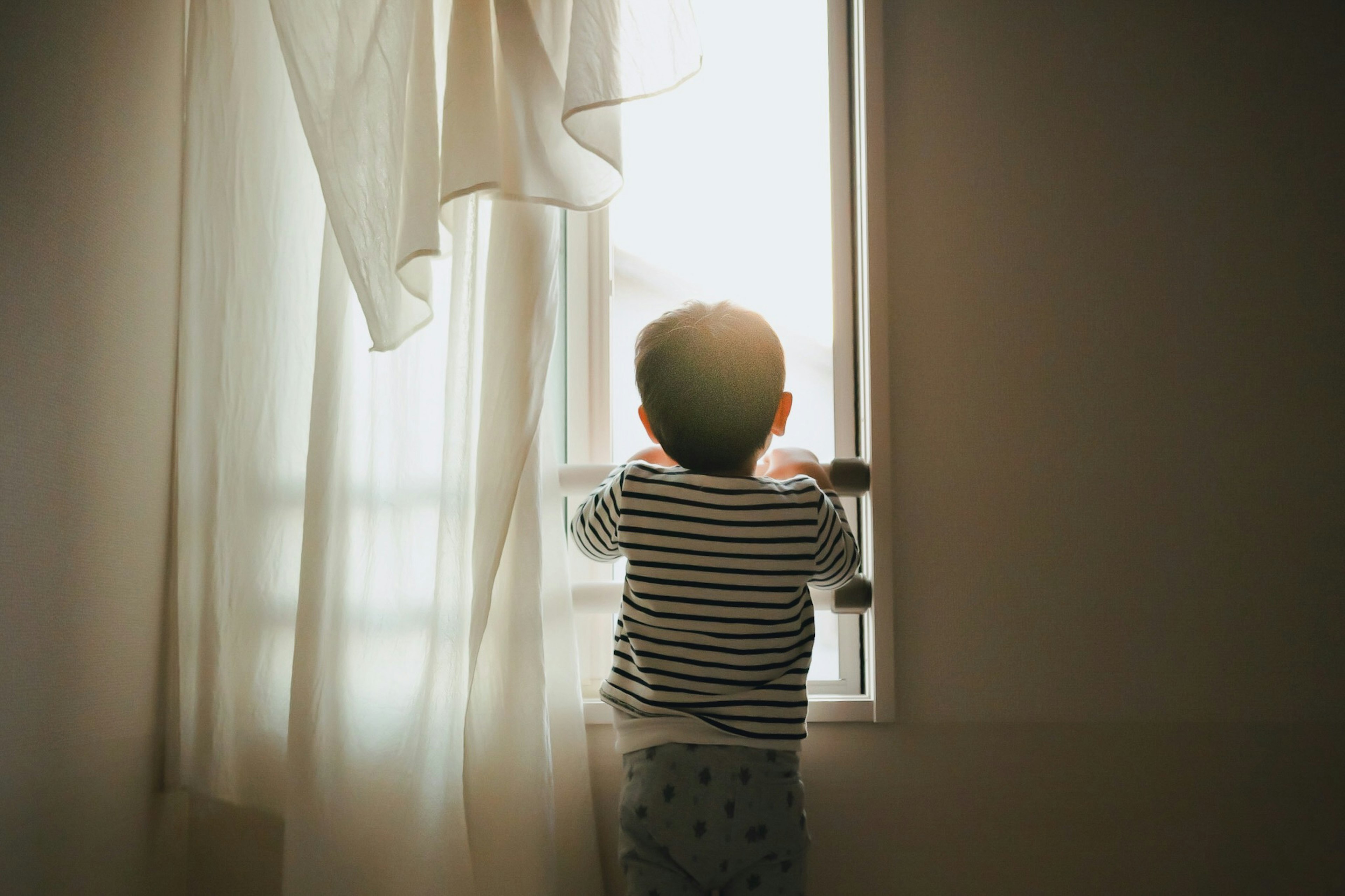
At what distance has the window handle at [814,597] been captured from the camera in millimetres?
1088

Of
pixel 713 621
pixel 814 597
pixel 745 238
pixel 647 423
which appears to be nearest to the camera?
pixel 713 621

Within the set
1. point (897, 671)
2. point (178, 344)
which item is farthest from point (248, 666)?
point (897, 671)

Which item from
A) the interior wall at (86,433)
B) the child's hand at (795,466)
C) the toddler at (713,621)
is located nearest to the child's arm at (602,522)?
the toddler at (713,621)

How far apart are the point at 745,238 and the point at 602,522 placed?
21.1 inches

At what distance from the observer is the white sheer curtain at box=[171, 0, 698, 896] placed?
36.3 inches

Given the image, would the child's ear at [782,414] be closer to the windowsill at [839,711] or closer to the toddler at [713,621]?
the toddler at [713,621]

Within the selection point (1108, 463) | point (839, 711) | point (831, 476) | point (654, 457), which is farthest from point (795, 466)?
point (1108, 463)

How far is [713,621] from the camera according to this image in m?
0.94

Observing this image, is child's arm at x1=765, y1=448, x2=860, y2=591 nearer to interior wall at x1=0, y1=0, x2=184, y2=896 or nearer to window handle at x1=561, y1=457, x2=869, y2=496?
window handle at x1=561, y1=457, x2=869, y2=496

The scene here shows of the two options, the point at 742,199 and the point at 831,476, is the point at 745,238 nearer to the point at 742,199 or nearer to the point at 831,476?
the point at 742,199

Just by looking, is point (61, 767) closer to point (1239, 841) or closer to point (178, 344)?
point (178, 344)

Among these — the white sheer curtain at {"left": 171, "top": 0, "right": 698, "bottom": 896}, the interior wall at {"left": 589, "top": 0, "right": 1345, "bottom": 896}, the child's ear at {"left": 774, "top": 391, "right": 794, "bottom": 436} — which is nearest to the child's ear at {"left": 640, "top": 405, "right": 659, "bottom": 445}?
the child's ear at {"left": 774, "top": 391, "right": 794, "bottom": 436}

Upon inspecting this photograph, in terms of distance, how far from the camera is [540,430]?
104 cm

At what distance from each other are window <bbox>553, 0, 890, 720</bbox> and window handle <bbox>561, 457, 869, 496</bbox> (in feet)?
0.33
